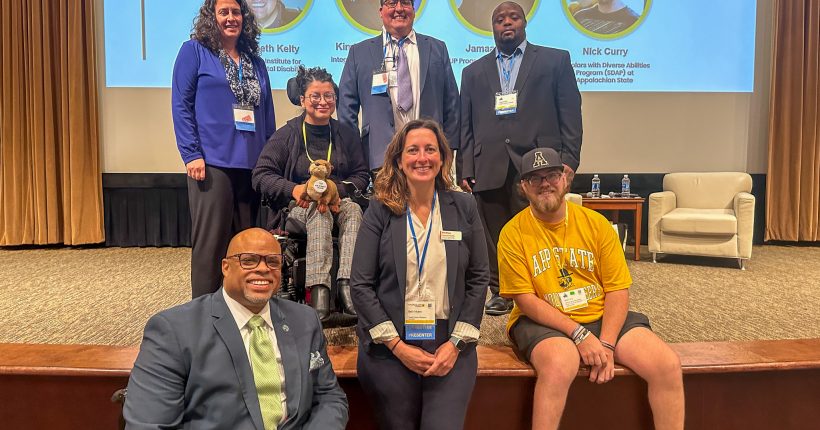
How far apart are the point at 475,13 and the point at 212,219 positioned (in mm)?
3692

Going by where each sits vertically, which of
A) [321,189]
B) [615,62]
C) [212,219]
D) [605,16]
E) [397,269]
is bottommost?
[397,269]

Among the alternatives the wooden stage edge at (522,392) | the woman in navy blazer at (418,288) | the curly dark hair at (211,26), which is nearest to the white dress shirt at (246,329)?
the woman in navy blazer at (418,288)

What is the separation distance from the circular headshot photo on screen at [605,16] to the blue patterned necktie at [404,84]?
3200 mm

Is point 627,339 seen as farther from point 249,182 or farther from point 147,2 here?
point 147,2

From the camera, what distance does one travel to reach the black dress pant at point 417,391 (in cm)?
149

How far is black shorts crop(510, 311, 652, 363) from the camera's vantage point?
Answer: 5.49 feet

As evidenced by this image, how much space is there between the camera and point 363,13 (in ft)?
16.5

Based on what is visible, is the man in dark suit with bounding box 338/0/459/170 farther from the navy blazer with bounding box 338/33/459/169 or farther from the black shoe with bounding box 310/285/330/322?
the black shoe with bounding box 310/285/330/322

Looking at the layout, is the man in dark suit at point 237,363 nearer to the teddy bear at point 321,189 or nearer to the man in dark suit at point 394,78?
the teddy bear at point 321,189

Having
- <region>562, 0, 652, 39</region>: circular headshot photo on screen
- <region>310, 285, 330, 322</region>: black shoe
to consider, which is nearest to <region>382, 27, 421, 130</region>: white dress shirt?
<region>310, 285, 330, 322</region>: black shoe

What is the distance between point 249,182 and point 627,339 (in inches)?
66.3

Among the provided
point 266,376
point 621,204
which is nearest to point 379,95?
point 266,376

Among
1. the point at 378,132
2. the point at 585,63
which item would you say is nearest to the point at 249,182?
the point at 378,132

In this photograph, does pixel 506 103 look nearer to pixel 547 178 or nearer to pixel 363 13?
pixel 547 178
